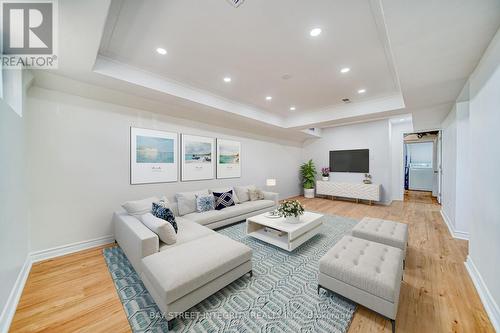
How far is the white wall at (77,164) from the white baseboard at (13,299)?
562 millimetres

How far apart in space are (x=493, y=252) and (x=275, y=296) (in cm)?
207

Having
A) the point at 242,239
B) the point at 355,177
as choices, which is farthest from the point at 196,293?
the point at 355,177

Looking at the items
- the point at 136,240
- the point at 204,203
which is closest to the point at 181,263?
the point at 136,240

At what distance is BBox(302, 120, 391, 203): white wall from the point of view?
605 centimetres

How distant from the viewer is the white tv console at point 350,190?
5.88m

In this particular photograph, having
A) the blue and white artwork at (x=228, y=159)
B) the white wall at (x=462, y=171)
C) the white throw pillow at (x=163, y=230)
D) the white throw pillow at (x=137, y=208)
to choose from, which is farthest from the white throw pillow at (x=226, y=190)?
the white wall at (x=462, y=171)

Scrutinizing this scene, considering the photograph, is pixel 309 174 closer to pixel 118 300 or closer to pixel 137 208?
pixel 137 208

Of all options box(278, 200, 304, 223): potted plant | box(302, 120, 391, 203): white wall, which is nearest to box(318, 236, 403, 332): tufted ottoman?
box(278, 200, 304, 223): potted plant

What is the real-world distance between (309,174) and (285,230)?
194 inches

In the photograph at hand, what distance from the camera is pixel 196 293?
1646mm

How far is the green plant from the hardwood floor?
4406 mm

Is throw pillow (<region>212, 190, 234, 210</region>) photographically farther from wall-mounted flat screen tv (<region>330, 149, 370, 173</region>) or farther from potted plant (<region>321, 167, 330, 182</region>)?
wall-mounted flat screen tv (<region>330, 149, 370, 173</region>)

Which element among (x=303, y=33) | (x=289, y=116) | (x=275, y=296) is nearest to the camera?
(x=275, y=296)

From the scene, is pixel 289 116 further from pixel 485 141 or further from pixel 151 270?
pixel 151 270
